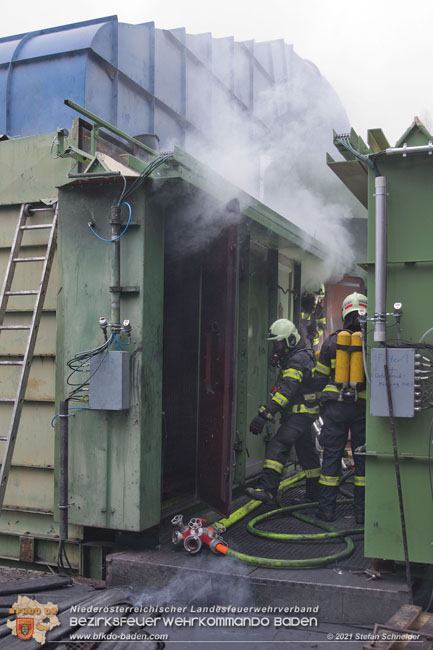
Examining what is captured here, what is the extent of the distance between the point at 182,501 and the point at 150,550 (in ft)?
3.59

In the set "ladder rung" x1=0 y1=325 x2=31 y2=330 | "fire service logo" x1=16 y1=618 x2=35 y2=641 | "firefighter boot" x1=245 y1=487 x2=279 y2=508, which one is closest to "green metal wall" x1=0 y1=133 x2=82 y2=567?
"ladder rung" x1=0 y1=325 x2=31 y2=330

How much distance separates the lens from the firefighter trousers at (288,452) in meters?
6.72

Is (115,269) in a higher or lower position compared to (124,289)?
higher

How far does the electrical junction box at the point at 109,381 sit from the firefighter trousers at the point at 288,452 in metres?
2.11

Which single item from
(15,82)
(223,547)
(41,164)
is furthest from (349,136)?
(15,82)

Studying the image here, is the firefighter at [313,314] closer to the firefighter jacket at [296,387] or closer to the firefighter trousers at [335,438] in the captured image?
the firefighter jacket at [296,387]

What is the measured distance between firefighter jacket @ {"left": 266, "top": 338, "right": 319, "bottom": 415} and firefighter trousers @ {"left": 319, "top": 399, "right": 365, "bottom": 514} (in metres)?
0.48

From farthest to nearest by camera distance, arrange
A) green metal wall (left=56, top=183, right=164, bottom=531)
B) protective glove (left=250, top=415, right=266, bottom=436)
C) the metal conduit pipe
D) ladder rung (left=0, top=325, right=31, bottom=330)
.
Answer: protective glove (left=250, top=415, right=266, bottom=436) → ladder rung (left=0, top=325, right=31, bottom=330) → green metal wall (left=56, top=183, right=164, bottom=531) → the metal conduit pipe

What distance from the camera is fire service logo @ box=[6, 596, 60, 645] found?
13.6 feet

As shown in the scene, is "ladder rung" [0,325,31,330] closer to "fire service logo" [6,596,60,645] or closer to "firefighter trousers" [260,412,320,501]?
"fire service logo" [6,596,60,645]

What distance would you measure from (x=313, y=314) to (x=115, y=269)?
16.1ft

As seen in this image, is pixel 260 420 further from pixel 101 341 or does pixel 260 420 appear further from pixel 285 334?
pixel 101 341

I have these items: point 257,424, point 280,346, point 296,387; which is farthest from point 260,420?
point 280,346

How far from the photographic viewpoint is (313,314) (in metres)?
9.73
